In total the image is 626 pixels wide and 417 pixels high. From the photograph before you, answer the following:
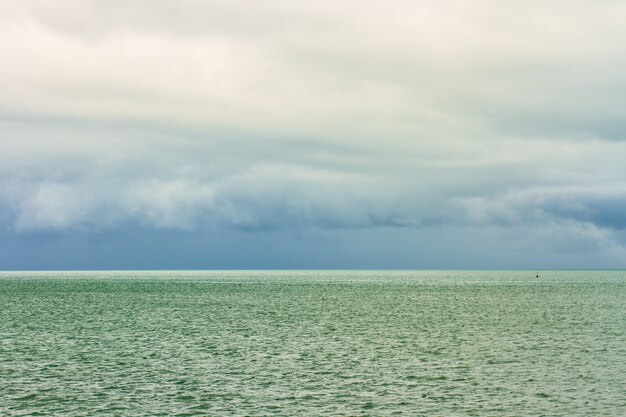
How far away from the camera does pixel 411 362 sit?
5519cm

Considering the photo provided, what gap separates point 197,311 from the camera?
384 feet

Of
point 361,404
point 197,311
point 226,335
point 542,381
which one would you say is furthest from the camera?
point 197,311

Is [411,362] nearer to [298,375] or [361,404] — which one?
[298,375]

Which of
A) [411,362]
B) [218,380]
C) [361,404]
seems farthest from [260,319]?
[361,404]

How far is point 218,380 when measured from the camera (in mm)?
46375

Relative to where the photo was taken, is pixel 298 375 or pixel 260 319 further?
pixel 260 319

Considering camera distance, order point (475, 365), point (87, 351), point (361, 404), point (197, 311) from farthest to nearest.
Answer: point (197, 311), point (87, 351), point (475, 365), point (361, 404)

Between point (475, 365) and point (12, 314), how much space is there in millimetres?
78849

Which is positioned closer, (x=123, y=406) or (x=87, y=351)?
(x=123, y=406)

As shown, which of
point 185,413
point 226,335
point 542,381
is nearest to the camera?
point 185,413

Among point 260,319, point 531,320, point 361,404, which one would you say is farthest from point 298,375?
point 531,320

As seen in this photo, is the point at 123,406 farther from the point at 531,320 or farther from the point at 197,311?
the point at 197,311

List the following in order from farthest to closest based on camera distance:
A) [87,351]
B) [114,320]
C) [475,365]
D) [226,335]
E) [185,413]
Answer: [114,320] < [226,335] < [87,351] < [475,365] < [185,413]

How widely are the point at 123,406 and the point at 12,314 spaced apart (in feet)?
254
